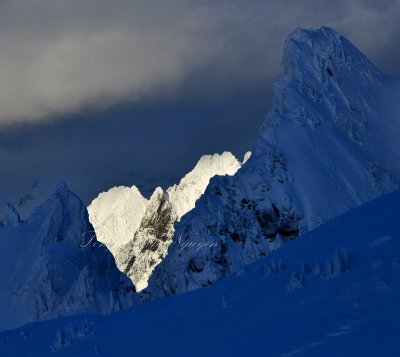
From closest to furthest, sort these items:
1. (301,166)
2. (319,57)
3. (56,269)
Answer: (56,269)
(301,166)
(319,57)

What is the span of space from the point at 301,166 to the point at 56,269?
64.7 metres

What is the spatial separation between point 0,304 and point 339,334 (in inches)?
3888

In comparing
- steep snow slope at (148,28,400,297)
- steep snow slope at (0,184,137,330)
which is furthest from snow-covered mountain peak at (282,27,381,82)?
steep snow slope at (0,184,137,330)

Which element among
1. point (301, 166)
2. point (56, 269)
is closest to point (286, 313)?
point (56, 269)

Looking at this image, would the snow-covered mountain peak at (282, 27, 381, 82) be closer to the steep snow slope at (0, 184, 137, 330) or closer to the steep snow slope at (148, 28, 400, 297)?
the steep snow slope at (148, 28, 400, 297)

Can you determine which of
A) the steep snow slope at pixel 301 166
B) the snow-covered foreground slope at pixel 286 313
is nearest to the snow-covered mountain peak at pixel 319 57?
the steep snow slope at pixel 301 166

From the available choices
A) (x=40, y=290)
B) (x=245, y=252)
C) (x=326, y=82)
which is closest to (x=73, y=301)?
(x=40, y=290)

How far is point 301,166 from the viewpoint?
536 feet

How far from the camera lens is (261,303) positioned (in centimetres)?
2014

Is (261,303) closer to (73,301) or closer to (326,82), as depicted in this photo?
(73,301)

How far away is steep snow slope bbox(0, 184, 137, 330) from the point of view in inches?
4269

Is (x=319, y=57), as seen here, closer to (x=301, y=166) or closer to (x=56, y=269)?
(x=301, y=166)

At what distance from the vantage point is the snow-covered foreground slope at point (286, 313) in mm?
15891

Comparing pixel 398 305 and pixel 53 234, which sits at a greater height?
pixel 53 234
